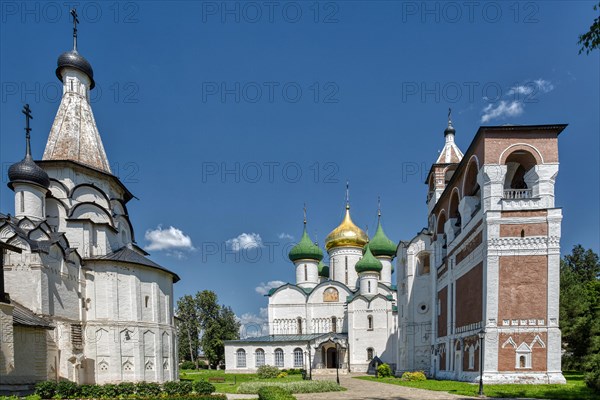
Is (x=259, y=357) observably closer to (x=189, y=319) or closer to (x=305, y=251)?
(x=305, y=251)

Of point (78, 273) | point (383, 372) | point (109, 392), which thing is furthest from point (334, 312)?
point (109, 392)

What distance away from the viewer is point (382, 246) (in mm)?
43594

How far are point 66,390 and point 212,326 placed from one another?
35046 millimetres

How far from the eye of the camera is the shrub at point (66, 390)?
50.8 feet

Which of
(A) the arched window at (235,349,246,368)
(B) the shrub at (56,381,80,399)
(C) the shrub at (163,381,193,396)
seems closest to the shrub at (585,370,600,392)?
(C) the shrub at (163,381,193,396)

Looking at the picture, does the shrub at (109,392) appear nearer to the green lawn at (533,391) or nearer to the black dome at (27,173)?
the black dome at (27,173)

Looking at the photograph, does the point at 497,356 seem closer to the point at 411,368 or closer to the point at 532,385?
the point at 532,385

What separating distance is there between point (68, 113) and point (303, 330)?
96.1ft

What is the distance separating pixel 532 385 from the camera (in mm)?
17469

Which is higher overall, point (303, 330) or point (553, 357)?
point (553, 357)

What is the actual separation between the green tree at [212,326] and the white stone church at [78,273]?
87.6 feet

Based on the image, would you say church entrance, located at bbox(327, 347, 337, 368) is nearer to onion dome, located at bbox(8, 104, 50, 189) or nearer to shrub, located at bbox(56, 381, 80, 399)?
shrub, located at bbox(56, 381, 80, 399)

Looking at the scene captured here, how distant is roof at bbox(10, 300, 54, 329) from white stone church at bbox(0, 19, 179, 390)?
0.21 ft

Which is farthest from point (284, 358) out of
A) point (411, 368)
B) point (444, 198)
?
point (444, 198)
